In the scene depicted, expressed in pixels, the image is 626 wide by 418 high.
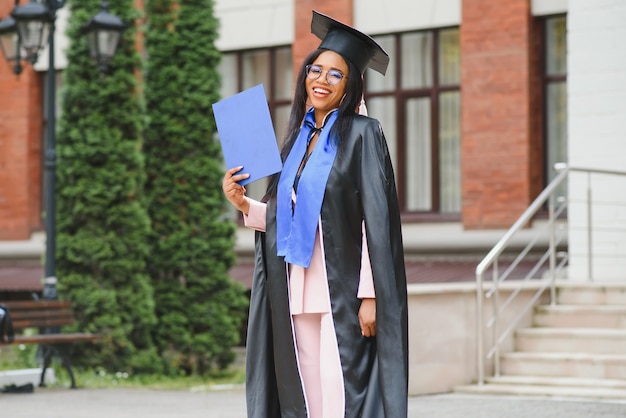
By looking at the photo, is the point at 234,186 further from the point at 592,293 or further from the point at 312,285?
the point at 592,293

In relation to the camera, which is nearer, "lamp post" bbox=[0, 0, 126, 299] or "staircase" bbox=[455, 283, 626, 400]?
"staircase" bbox=[455, 283, 626, 400]

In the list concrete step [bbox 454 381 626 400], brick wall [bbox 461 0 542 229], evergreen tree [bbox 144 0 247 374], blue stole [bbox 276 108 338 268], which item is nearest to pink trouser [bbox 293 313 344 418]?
blue stole [bbox 276 108 338 268]

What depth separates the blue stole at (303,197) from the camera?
18.5ft

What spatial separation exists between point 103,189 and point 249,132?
9231mm

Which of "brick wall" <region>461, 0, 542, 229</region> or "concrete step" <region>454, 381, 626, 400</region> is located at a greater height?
"brick wall" <region>461, 0, 542, 229</region>

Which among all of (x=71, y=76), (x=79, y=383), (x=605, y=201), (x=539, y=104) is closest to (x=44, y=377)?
(x=79, y=383)

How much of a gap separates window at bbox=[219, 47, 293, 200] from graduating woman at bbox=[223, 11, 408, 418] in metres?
13.8

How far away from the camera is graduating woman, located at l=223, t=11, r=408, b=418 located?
5566 mm

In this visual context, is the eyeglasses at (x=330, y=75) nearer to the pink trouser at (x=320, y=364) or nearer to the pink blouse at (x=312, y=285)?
the pink blouse at (x=312, y=285)

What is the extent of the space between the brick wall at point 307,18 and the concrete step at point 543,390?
8.38 m

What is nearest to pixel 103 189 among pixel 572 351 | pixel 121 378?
pixel 121 378

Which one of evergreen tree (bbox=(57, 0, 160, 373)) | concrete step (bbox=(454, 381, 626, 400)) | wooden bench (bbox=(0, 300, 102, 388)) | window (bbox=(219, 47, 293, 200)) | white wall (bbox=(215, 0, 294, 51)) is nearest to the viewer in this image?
concrete step (bbox=(454, 381, 626, 400))

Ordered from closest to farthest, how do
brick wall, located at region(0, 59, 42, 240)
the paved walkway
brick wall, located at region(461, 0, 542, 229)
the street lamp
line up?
the paved walkway → the street lamp → brick wall, located at region(461, 0, 542, 229) → brick wall, located at region(0, 59, 42, 240)

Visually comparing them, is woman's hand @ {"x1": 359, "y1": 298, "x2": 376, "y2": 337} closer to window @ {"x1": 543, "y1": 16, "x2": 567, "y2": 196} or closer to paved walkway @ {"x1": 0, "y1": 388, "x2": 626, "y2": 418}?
paved walkway @ {"x1": 0, "y1": 388, "x2": 626, "y2": 418}
